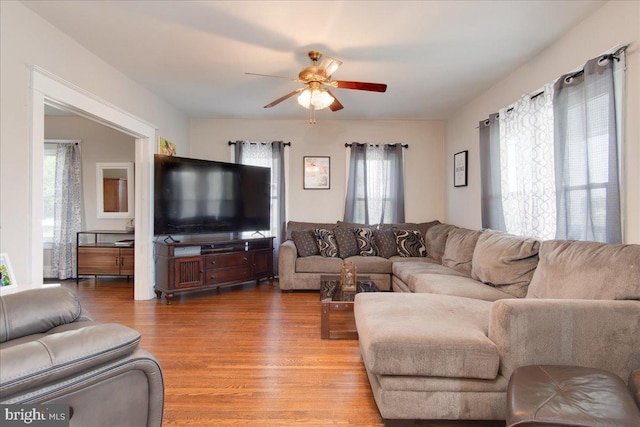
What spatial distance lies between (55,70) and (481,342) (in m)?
3.54

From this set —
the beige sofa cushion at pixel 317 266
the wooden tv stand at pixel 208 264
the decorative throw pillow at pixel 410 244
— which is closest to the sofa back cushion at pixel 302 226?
the wooden tv stand at pixel 208 264

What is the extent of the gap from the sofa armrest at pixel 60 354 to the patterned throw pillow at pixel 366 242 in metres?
3.61

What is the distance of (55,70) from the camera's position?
7.71ft

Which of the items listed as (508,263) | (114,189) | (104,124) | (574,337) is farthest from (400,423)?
(114,189)

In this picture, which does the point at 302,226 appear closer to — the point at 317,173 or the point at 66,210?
the point at 317,173

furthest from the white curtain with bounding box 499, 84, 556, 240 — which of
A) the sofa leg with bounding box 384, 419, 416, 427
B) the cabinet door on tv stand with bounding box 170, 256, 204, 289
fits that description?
the cabinet door on tv stand with bounding box 170, 256, 204, 289

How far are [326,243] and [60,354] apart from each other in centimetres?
363

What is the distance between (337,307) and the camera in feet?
8.19

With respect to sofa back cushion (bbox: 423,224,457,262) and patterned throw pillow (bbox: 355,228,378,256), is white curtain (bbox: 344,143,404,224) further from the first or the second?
sofa back cushion (bbox: 423,224,457,262)

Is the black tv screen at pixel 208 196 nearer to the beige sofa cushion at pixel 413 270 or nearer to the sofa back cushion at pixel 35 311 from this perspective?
the beige sofa cushion at pixel 413 270

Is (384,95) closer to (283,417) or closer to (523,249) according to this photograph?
(523,249)

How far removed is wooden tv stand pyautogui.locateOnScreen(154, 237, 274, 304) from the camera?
3.57 metres

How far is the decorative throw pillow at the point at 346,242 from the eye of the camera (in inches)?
166

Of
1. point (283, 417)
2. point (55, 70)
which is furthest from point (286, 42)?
point (283, 417)
